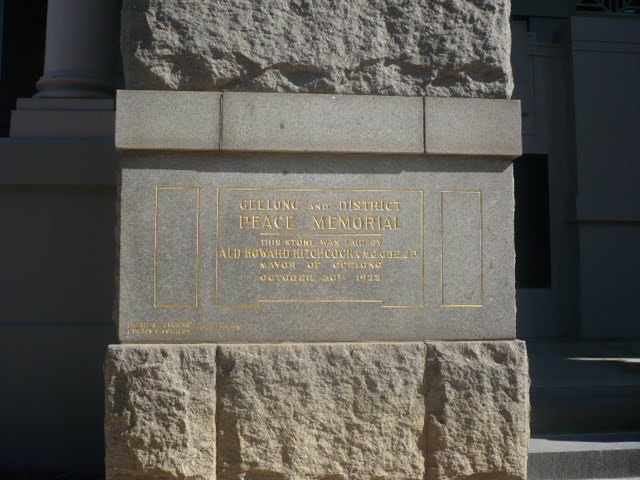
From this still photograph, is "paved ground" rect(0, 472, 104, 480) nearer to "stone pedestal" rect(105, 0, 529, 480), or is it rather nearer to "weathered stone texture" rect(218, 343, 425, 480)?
"stone pedestal" rect(105, 0, 529, 480)

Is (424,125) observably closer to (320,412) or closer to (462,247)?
(462,247)

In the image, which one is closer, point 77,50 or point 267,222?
point 267,222

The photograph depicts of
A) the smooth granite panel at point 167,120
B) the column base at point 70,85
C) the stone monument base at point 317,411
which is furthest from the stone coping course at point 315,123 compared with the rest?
the column base at point 70,85

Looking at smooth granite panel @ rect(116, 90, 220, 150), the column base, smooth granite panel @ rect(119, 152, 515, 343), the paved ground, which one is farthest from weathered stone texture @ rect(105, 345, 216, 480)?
the column base

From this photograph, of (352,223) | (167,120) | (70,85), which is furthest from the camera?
(70,85)

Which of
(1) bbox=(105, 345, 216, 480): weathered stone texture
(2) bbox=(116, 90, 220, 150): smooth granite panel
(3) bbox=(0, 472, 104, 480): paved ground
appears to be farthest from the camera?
(3) bbox=(0, 472, 104, 480): paved ground

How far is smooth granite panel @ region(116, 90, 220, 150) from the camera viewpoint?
135 inches

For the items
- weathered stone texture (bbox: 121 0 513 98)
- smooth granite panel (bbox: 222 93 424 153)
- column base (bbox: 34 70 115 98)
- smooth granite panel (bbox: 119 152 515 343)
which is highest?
column base (bbox: 34 70 115 98)

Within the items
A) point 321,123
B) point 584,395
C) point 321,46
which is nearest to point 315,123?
point 321,123

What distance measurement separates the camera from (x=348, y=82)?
3576mm

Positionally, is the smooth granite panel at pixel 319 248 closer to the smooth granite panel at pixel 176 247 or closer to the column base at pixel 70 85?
the smooth granite panel at pixel 176 247

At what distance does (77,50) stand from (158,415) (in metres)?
3.17

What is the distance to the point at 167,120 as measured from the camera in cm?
344

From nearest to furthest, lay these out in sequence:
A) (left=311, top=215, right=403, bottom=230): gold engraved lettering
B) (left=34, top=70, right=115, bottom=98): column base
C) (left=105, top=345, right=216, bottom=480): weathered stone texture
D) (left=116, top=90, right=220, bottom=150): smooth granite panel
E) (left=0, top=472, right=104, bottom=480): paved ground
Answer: (left=105, top=345, right=216, bottom=480): weathered stone texture
(left=116, top=90, right=220, bottom=150): smooth granite panel
(left=311, top=215, right=403, bottom=230): gold engraved lettering
(left=0, top=472, right=104, bottom=480): paved ground
(left=34, top=70, right=115, bottom=98): column base
